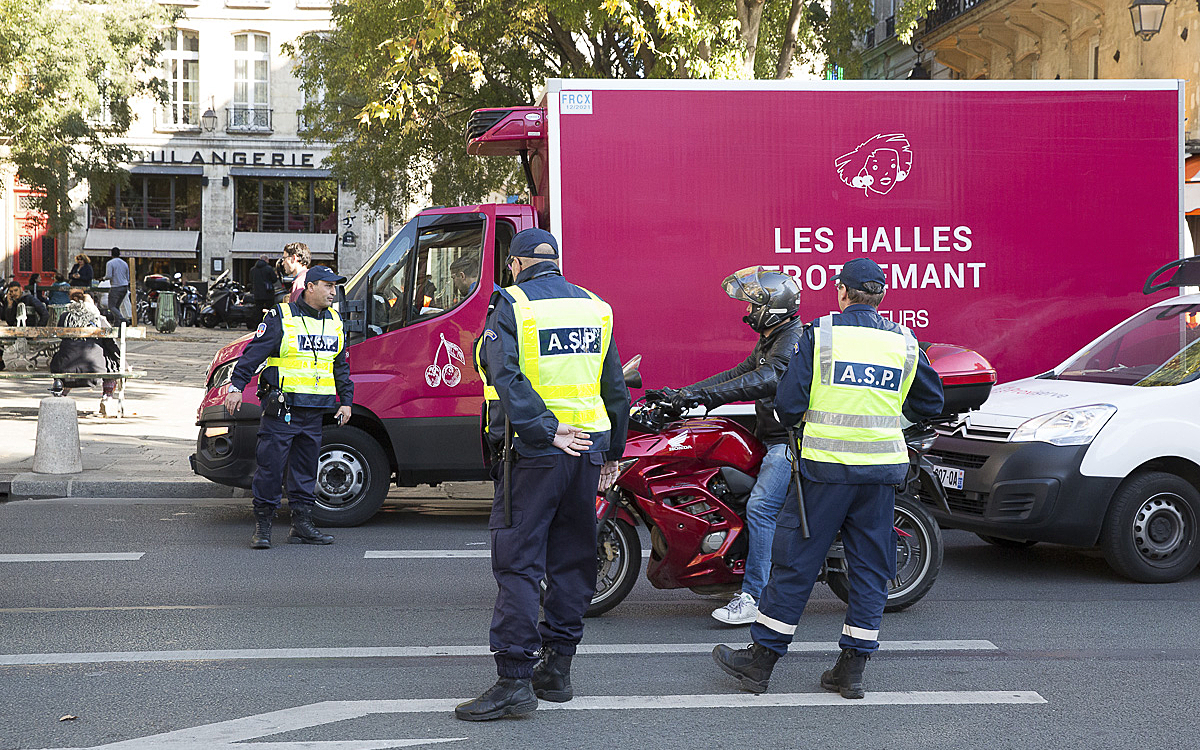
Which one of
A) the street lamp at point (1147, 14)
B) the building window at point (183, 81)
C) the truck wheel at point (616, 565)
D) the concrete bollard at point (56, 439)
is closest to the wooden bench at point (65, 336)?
the concrete bollard at point (56, 439)

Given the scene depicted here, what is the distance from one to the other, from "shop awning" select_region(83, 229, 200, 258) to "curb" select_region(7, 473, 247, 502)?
1380 inches

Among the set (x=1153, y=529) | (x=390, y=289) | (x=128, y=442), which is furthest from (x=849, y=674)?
(x=128, y=442)

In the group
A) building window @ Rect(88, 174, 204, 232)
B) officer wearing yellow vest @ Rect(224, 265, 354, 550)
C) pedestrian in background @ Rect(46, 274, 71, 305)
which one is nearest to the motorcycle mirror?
officer wearing yellow vest @ Rect(224, 265, 354, 550)

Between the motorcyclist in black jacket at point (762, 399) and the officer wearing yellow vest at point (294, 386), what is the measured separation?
278cm

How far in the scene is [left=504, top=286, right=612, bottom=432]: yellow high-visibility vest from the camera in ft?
14.9

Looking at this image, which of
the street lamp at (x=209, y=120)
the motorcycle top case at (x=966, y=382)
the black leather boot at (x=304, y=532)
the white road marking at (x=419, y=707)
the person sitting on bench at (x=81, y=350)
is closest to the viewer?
the white road marking at (x=419, y=707)

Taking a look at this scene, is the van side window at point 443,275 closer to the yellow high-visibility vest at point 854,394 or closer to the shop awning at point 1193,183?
the yellow high-visibility vest at point 854,394

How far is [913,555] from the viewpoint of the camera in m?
6.15

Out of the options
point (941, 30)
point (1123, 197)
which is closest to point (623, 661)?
point (1123, 197)

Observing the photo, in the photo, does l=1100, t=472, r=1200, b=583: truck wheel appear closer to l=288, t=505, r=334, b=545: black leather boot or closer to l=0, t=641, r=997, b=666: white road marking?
l=0, t=641, r=997, b=666: white road marking

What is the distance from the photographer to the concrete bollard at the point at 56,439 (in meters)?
Answer: 9.80

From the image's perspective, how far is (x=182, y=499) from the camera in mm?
9672

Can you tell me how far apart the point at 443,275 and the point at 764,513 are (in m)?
3.48

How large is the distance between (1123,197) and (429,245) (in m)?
4.81
